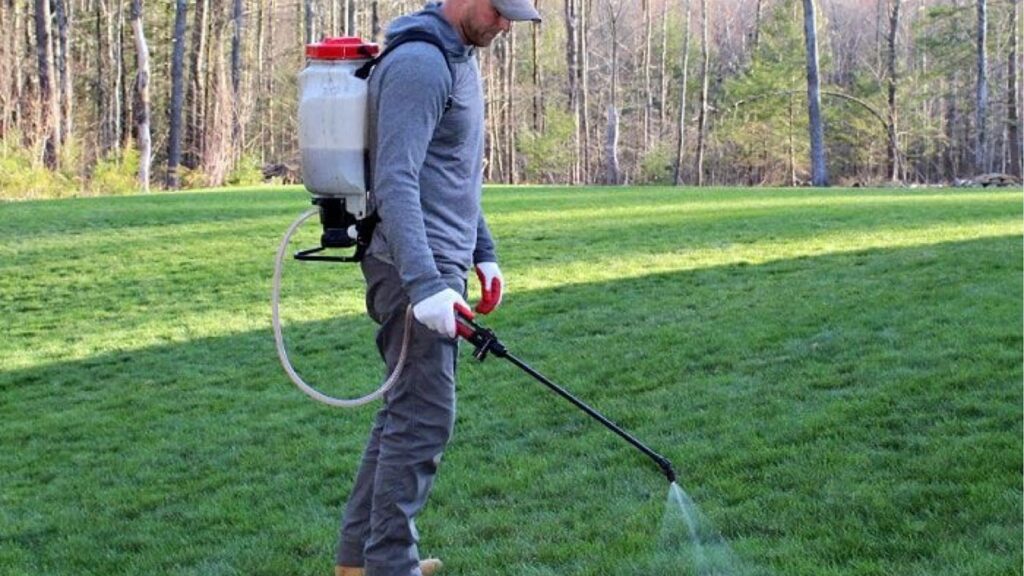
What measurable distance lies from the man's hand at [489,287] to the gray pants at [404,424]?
195mm

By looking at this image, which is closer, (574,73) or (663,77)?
(574,73)

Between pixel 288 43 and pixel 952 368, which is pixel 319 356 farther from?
pixel 288 43

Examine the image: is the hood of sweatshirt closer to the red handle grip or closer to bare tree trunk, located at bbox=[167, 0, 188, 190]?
the red handle grip

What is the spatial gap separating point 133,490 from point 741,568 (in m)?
3.10

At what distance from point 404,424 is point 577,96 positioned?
1665 inches

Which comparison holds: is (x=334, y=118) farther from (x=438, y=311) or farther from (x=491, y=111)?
(x=491, y=111)

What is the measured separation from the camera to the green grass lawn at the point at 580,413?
4289 mm

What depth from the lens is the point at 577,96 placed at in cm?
4494

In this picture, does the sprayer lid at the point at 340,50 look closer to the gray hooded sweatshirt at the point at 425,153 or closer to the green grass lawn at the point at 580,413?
the gray hooded sweatshirt at the point at 425,153

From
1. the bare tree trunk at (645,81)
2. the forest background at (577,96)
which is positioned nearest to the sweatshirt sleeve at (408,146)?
the forest background at (577,96)

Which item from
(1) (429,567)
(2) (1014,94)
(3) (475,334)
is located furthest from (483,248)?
(2) (1014,94)

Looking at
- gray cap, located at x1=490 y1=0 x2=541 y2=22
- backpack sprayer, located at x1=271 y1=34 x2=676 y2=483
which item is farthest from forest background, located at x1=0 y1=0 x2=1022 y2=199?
gray cap, located at x1=490 y1=0 x2=541 y2=22

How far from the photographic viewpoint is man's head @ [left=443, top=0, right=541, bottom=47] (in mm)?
3256

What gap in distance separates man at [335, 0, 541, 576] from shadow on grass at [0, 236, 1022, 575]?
0.71 metres
